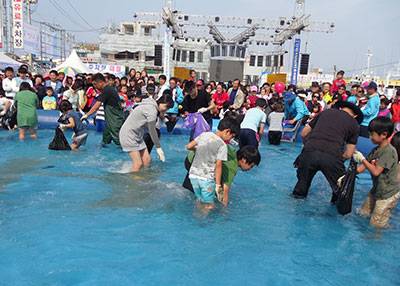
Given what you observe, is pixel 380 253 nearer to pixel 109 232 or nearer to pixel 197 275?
pixel 197 275

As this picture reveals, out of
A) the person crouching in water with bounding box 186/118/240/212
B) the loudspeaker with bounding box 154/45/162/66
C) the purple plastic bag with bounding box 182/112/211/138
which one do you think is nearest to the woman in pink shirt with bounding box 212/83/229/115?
the purple plastic bag with bounding box 182/112/211/138

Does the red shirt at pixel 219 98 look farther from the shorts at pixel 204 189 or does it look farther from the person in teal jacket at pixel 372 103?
the shorts at pixel 204 189

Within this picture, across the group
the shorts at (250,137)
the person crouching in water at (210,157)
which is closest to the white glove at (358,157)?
the person crouching in water at (210,157)

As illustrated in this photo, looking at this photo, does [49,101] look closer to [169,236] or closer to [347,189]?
[169,236]

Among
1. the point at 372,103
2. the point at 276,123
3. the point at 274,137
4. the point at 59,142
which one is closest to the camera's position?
the point at 59,142

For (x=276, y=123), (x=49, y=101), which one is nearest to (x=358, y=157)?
(x=276, y=123)

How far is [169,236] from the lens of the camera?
3.82 m

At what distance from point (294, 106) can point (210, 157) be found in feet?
20.2

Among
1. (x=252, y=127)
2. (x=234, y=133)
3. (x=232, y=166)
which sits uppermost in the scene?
(x=234, y=133)

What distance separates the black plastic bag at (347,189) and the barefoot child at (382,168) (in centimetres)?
10

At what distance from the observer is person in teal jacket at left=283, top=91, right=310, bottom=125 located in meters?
9.24

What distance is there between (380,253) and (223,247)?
1749mm

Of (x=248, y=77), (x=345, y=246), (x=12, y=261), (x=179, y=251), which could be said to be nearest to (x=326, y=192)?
(x=345, y=246)

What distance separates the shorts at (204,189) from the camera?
13.4 ft
